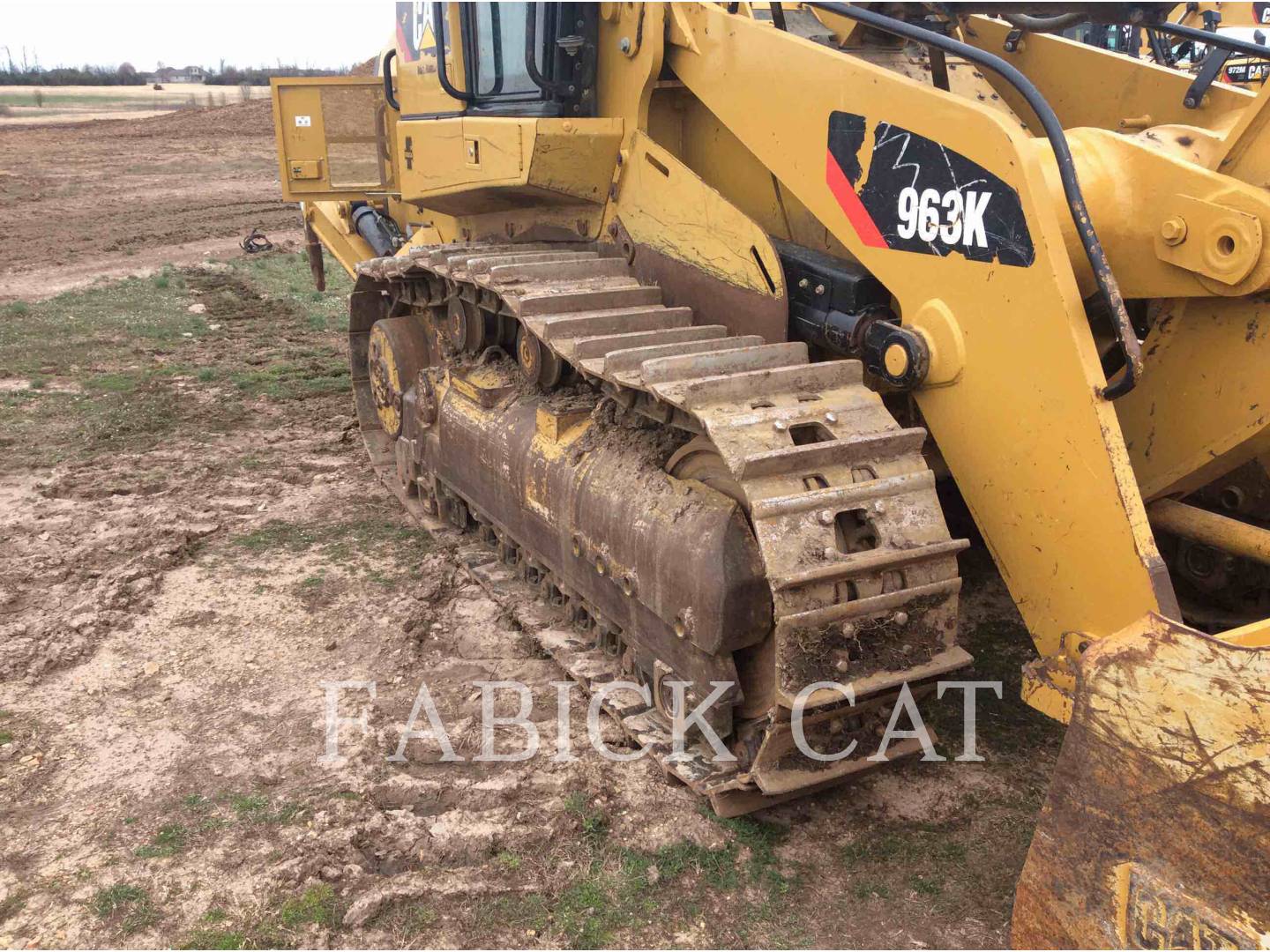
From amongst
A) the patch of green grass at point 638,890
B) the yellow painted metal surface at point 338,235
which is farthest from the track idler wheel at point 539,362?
the yellow painted metal surface at point 338,235

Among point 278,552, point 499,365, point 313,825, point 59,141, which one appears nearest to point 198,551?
point 278,552

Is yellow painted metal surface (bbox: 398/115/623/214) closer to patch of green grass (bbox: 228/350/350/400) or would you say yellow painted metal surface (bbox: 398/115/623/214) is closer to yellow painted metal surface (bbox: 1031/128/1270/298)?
yellow painted metal surface (bbox: 1031/128/1270/298)

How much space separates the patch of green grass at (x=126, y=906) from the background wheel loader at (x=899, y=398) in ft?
5.38

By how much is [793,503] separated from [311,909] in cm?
183

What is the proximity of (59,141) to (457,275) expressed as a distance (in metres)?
25.9

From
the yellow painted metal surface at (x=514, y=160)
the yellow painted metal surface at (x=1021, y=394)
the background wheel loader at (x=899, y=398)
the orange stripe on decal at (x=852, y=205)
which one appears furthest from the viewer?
the yellow painted metal surface at (x=514, y=160)

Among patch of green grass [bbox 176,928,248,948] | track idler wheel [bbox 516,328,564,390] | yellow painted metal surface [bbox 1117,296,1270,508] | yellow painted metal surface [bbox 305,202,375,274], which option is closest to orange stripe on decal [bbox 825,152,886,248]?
yellow painted metal surface [bbox 1117,296,1270,508]

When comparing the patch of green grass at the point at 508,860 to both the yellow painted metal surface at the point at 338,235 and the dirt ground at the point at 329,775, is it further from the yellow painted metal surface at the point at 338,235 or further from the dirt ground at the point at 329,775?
the yellow painted metal surface at the point at 338,235

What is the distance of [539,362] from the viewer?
15.2ft

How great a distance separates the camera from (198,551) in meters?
5.71

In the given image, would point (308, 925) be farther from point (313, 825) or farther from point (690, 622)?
point (690, 622)

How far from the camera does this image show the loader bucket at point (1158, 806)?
7.47 ft

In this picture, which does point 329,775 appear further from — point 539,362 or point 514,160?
point 514,160

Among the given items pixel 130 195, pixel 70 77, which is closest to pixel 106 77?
pixel 70 77
